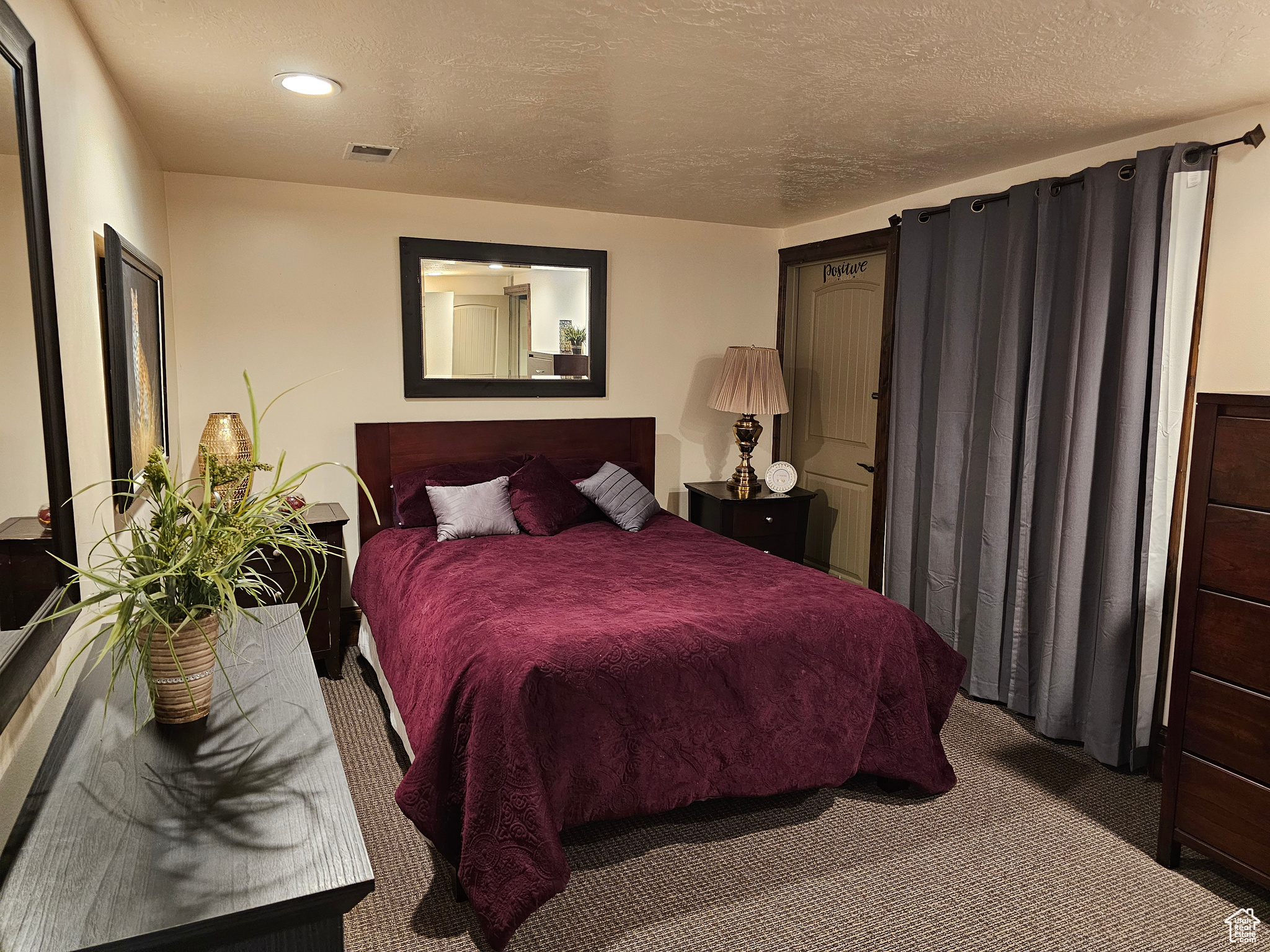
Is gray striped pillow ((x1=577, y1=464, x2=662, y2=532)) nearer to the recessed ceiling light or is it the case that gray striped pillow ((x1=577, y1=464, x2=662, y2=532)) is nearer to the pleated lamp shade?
the pleated lamp shade

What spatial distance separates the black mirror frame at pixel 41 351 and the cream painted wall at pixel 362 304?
245cm

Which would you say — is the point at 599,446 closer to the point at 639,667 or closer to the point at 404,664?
the point at 404,664

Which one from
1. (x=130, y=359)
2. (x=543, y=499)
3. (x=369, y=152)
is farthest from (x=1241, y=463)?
(x=369, y=152)

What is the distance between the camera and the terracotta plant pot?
1.46 m

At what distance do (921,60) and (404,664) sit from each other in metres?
2.40

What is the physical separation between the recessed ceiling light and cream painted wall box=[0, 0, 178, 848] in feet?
1.51

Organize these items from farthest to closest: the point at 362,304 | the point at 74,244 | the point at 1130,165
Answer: the point at 362,304 → the point at 1130,165 → the point at 74,244

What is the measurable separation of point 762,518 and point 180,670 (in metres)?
3.38

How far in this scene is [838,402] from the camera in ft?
15.3

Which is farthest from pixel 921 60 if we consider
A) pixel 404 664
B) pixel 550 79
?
pixel 404 664

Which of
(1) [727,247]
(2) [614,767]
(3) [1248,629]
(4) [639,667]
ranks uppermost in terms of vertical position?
(1) [727,247]

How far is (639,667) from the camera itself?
2.33m

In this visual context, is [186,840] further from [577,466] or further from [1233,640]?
[577,466]

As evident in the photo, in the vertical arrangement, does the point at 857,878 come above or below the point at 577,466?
below
